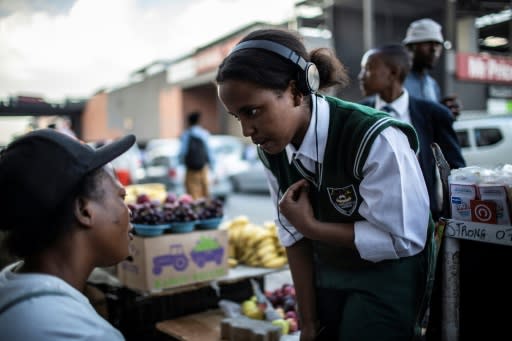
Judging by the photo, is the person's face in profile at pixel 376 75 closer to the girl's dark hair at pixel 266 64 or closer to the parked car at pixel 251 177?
the girl's dark hair at pixel 266 64

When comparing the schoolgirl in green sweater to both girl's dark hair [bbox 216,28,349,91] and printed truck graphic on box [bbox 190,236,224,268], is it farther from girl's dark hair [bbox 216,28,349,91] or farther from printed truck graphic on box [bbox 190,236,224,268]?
printed truck graphic on box [bbox 190,236,224,268]

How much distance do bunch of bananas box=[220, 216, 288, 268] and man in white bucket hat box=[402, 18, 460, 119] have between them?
168cm

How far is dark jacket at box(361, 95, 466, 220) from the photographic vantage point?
9.70ft

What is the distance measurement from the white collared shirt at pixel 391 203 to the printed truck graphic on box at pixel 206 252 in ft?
6.73

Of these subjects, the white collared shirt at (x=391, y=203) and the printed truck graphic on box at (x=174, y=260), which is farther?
the printed truck graphic on box at (x=174, y=260)

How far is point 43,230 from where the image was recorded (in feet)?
3.89

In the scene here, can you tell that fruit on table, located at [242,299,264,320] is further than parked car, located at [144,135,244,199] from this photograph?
No

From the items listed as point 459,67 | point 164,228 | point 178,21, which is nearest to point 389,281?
point 164,228

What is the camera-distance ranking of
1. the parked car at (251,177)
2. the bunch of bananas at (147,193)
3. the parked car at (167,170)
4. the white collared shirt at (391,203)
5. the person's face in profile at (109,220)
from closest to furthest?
the person's face in profile at (109,220) < the white collared shirt at (391,203) < the bunch of bananas at (147,193) < the parked car at (167,170) < the parked car at (251,177)

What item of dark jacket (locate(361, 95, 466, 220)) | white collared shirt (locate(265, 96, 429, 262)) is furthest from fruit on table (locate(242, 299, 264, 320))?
white collared shirt (locate(265, 96, 429, 262))

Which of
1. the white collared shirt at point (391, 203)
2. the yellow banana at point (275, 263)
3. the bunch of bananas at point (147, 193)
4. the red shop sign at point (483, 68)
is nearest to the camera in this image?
the white collared shirt at point (391, 203)

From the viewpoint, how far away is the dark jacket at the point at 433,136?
296 cm

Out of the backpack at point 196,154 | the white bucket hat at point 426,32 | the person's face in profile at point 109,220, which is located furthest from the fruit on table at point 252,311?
the backpack at point 196,154

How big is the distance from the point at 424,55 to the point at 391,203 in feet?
8.44
